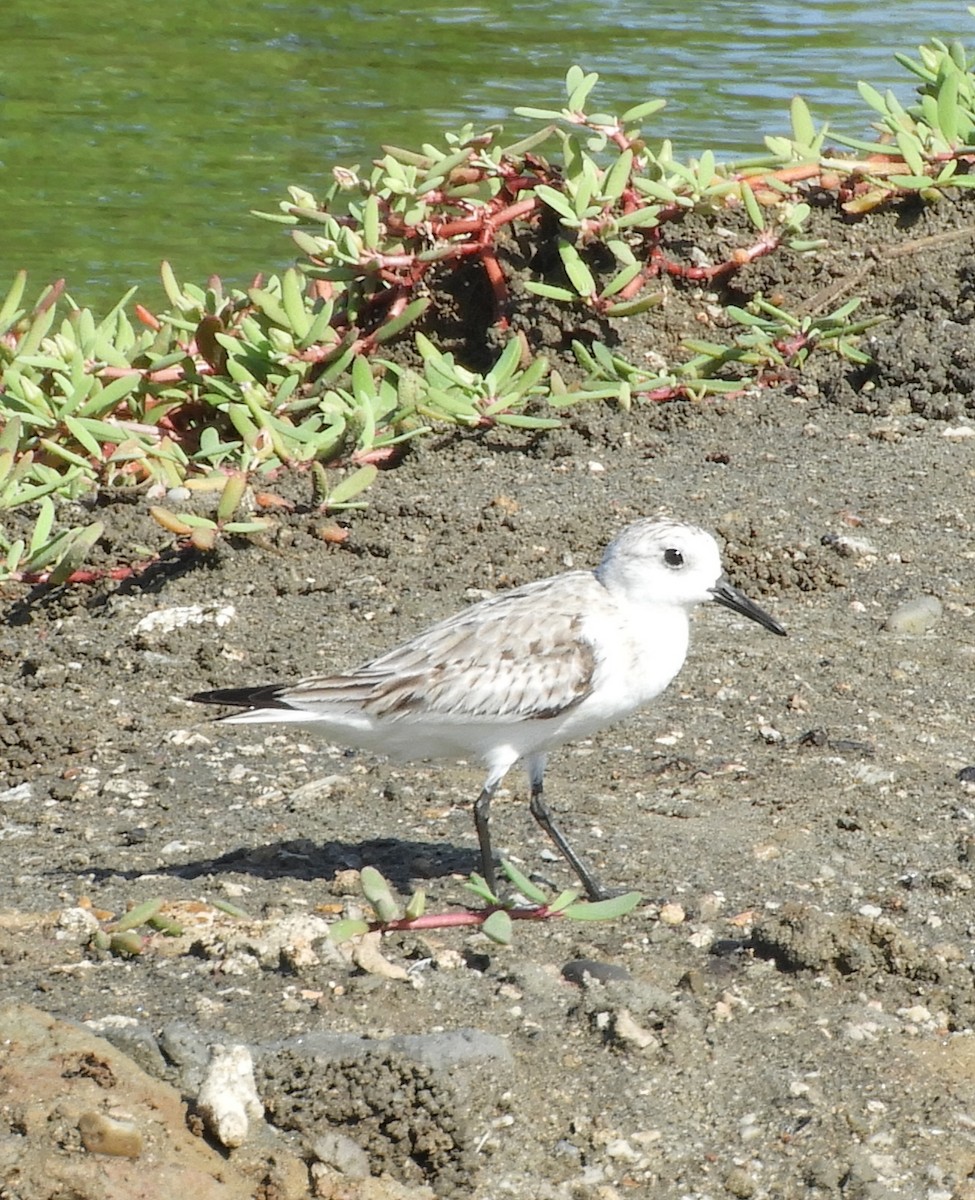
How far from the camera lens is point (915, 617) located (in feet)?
19.0

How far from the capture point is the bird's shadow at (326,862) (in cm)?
451

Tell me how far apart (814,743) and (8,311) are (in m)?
4.19

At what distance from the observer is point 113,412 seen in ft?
24.0

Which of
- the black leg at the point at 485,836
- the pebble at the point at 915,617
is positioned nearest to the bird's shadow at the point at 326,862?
the black leg at the point at 485,836

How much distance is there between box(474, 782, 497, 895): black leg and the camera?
443 centimetres

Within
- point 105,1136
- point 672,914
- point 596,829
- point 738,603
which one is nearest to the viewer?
point 105,1136

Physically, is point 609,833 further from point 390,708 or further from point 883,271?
point 883,271

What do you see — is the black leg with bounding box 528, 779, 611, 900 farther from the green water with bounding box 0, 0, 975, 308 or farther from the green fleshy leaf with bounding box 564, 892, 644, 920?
the green water with bounding box 0, 0, 975, 308

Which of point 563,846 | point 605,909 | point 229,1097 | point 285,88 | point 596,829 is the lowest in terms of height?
point 285,88

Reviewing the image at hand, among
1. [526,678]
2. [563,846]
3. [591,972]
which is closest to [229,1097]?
[591,972]

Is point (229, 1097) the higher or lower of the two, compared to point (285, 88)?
higher

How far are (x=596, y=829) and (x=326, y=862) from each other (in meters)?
0.74

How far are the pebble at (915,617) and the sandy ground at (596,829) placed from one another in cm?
1

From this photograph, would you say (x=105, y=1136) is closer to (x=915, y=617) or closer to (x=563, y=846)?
(x=563, y=846)
